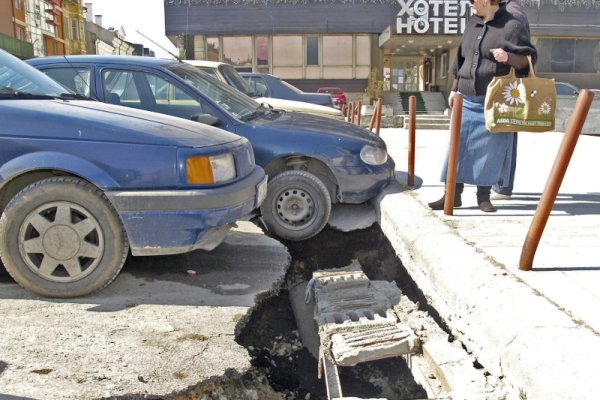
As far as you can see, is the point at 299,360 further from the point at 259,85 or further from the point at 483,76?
→ the point at 259,85

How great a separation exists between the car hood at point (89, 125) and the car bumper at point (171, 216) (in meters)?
0.32

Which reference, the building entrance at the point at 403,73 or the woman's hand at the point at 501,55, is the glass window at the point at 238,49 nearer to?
the building entrance at the point at 403,73

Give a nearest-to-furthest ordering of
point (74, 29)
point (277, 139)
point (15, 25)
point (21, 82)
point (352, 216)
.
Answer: point (21, 82) < point (277, 139) < point (352, 216) < point (15, 25) < point (74, 29)

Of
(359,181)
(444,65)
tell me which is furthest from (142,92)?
(444,65)

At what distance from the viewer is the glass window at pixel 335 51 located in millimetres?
36625

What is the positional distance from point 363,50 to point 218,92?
3240 cm

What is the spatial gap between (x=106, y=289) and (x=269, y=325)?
107cm

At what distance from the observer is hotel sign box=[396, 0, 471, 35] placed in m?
32.4

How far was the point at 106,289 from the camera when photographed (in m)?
3.67

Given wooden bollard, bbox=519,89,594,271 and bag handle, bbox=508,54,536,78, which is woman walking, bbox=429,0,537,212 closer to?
bag handle, bbox=508,54,536,78

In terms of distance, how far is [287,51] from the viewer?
36688mm

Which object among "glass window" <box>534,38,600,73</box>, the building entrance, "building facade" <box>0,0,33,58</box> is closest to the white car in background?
"building facade" <box>0,0,33,58</box>

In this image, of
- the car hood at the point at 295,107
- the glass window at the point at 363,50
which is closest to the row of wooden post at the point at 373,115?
the car hood at the point at 295,107

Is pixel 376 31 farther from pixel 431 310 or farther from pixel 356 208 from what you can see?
pixel 431 310
